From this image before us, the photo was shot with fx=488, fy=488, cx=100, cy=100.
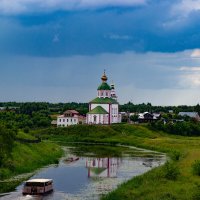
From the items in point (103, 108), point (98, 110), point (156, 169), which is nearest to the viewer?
point (156, 169)

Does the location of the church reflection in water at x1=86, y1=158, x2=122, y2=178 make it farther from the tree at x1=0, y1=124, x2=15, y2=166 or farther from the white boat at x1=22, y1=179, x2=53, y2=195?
the white boat at x1=22, y1=179, x2=53, y2=195

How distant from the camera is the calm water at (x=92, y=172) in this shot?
45541mm

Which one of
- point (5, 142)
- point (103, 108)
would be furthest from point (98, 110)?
point (5, 142)

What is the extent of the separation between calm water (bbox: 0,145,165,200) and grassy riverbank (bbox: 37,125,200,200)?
310 cm

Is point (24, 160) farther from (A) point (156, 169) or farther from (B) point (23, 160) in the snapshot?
(A) point (156, 169)

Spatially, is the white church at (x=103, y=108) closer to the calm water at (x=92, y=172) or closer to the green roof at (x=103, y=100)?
the green roof at (x=103, y=100)

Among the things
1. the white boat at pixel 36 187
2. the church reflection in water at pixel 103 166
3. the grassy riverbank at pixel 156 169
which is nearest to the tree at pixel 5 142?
the white boat at pixel 36 187

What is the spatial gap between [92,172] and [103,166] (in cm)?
675

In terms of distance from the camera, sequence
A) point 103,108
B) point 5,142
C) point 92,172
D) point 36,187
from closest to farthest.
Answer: point 36,187, point 5,142, point 92,172, point 103,108

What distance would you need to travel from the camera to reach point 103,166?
68562 mm

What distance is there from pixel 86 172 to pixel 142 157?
67.0 feet

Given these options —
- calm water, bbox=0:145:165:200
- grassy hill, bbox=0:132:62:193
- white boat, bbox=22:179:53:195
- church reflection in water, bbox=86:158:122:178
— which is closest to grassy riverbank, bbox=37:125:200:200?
calm water, bbox=0:145:165:200

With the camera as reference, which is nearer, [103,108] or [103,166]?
[103,166]

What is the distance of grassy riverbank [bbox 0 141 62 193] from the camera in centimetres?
5003
